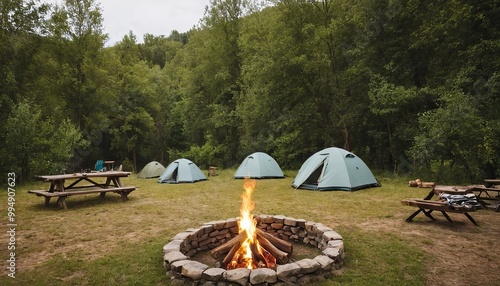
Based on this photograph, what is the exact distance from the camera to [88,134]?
24094 mm

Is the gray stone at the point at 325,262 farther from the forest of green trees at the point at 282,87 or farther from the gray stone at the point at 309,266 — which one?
the forest of green trees at the point at 282,87

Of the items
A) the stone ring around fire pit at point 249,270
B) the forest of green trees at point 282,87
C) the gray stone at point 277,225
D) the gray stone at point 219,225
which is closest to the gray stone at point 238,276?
the stone ring around fire pit at point 249,270

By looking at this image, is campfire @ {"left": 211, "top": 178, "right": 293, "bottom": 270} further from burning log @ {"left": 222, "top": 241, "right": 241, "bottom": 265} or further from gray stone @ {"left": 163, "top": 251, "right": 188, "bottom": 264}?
gray stone @ {"left": 163, "top": 251, "right": 188, "bottom": 264}

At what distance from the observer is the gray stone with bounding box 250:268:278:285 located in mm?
3367

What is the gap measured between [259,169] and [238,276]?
39.0 ft

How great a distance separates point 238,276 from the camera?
11.2ft

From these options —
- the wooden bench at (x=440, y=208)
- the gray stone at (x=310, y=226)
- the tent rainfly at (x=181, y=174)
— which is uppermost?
the tent rainfly at (x=181, y=174)

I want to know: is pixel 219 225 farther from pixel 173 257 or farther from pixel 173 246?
pixel 173 257

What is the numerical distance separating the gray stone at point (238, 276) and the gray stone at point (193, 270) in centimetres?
36

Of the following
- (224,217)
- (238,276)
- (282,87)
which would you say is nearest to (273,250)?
(238,276)

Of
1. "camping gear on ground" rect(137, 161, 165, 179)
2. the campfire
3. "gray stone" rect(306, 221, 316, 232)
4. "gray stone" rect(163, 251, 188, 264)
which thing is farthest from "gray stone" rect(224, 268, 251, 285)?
"camping gear on ground" rect(137, 161, 165, 179)

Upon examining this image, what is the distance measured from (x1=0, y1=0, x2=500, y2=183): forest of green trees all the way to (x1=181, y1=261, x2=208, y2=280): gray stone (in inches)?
411

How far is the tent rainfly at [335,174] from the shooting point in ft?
34.6

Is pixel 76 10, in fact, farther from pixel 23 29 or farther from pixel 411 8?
pixel 411 8
